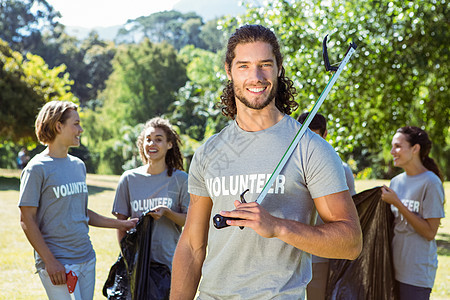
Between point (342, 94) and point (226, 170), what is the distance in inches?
362

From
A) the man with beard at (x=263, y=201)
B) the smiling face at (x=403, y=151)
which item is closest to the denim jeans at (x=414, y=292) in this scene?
the smiling face at (x=403, y=151)

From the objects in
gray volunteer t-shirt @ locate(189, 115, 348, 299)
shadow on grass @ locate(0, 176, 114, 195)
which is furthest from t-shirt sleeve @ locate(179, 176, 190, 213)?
shadow on grass @ locate(0, 176, 114, 195)

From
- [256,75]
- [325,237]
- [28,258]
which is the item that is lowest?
[28,258]

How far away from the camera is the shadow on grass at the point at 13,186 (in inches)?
905

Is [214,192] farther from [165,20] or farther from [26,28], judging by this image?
[165,20]

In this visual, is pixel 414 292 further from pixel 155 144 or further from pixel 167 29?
pixel 167 29

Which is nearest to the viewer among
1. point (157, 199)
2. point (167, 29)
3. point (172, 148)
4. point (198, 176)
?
point (198, 176)

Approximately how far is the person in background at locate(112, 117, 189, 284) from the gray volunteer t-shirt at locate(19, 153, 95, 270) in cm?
50

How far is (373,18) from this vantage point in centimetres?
1086

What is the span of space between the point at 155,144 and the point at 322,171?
2739 mm

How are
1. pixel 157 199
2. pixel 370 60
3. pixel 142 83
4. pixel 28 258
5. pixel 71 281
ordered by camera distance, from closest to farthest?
1. pixel 71 281
2. pixel 157 199
3. pixel 370 60
4. pixel 28 258
5. pixel 142 83

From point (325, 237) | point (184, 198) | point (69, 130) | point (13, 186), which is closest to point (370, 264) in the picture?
point (184, 198)

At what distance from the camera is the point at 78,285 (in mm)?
3977

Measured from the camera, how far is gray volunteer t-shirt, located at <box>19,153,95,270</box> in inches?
152
